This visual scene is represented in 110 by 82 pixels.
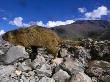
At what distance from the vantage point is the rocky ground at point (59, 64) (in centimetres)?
1329

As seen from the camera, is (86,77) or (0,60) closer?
(86,77)

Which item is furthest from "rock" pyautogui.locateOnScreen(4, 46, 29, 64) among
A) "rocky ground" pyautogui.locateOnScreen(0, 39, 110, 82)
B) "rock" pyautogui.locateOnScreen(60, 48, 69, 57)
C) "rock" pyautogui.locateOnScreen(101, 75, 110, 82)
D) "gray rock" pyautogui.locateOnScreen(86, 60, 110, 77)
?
"rock" pyautogui.locateOnScreen(101, 75, 110, 82)

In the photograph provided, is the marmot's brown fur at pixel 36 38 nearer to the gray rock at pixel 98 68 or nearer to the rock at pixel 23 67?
the rock at pixel 23 67

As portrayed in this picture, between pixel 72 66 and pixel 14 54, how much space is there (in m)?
3.22

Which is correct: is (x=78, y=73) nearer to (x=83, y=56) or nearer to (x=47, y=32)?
(x=83, y=56)

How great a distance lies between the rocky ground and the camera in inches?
523

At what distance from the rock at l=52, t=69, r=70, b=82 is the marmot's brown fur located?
2756mm

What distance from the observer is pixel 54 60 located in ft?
50.7

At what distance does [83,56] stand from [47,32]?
262 cm

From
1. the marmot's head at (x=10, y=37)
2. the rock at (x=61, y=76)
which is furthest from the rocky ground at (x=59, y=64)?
the marmot's head at (x=10, y=37)

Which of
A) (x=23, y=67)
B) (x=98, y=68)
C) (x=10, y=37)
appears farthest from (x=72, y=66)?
(x=10, y=37)

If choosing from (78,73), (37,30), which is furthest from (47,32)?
(78,73)

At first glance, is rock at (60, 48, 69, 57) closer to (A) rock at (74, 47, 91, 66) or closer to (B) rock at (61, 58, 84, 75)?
(A) rock at (74, 47, 91, 66)

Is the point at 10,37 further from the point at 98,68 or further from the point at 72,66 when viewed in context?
the point at 98,68
